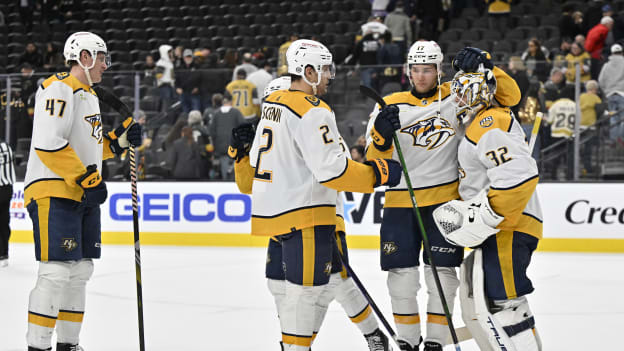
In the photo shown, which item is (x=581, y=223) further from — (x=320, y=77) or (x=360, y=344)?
(x=320, y=77)

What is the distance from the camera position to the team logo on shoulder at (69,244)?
3.84 m

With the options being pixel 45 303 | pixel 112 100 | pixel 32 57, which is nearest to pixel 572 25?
pixel 32 57

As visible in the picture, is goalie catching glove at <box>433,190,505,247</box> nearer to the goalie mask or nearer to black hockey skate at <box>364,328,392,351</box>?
the goalie mask

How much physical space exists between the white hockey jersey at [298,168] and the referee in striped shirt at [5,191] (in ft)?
17.2

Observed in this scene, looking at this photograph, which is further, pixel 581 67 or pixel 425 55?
pixel 581 67

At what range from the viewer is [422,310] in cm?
580

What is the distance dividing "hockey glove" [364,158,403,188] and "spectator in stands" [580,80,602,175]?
6.14 m

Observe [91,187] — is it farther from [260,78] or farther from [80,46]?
[260,78]

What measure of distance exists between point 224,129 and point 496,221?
6.75 meters

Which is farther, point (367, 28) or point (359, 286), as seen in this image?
point (367, 28)

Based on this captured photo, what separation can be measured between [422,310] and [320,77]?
277cm

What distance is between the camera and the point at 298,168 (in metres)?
3.40

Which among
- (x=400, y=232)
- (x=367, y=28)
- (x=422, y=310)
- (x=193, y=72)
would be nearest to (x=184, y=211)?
(x=193, y=72)

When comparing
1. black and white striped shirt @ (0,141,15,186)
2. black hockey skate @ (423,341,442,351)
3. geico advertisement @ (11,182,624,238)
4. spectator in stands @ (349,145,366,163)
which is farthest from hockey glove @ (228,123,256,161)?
spectator in stands @ (349,145,366,163)
